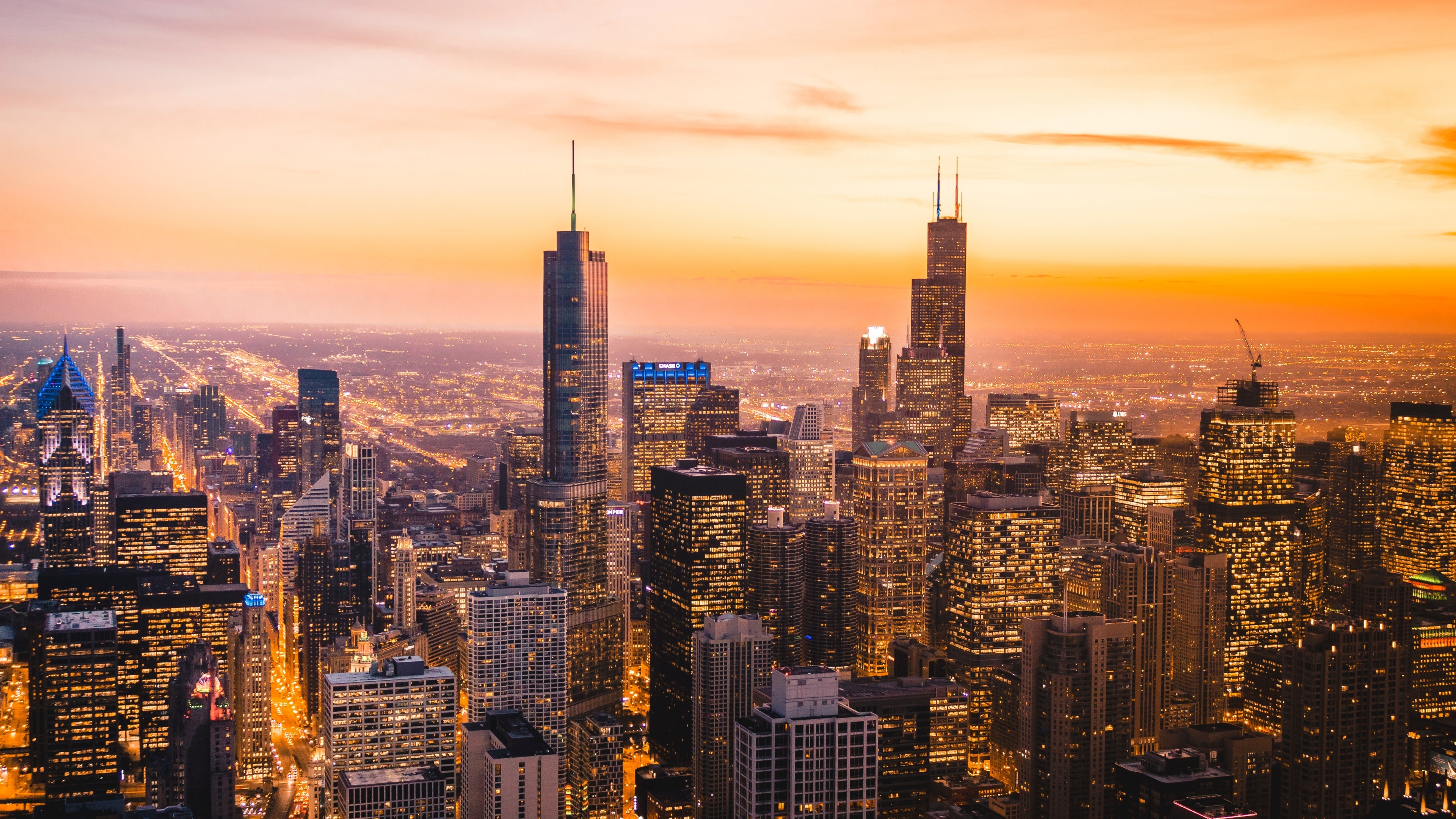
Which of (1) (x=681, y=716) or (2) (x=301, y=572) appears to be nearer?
(1) (x=681, y=716)

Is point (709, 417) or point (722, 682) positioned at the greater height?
point (709, 417)

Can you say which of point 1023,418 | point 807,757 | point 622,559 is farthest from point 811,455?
point 807,757

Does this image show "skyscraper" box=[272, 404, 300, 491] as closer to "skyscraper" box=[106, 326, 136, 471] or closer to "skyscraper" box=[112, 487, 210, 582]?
"skyscraper" box=[112, 487, 210, 582]

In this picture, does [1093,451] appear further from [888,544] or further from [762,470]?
[762,470]

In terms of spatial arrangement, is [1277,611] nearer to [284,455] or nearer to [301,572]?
[301,572]

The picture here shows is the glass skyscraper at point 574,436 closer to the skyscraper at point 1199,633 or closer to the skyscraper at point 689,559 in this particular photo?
the skyscraper at point 689,559

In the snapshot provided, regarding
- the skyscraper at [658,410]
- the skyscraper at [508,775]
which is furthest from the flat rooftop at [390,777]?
the skyscraper at [658,410]

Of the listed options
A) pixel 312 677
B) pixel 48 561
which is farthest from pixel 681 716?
pixel 48 561
